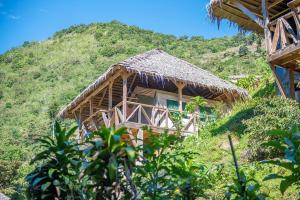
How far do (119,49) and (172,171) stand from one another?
158 feet

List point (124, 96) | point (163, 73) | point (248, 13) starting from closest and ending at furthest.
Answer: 1. point (248, 13)
2. point (124, 96)
3. point (163, 73)

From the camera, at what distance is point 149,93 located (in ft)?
58.4

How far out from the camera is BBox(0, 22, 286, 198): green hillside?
37125 millimetres

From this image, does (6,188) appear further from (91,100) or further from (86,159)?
(86,159)

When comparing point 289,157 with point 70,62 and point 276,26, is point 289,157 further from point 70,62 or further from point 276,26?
point 70,62

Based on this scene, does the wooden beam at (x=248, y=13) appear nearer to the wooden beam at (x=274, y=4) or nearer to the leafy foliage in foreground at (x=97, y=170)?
the wooden beam at (x=274, y=4)

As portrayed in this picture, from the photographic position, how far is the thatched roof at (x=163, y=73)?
15594mm

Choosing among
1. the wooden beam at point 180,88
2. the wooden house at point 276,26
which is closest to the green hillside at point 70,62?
the wooden beam at point 180,88

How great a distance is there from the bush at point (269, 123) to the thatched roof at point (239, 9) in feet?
10.7

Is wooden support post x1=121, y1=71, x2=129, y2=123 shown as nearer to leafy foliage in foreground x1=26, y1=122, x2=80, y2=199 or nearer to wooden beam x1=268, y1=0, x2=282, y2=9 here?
wooden beam x1=268, y1=0, x2=282, y2=9

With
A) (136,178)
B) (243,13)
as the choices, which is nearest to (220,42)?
(243,13)

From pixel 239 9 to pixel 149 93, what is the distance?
539 cm

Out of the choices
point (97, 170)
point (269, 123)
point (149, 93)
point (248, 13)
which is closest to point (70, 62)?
point (149, 93)

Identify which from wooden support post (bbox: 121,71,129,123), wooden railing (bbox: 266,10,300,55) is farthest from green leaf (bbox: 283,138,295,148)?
wooden support post (bbox: 121,71,129,123)
